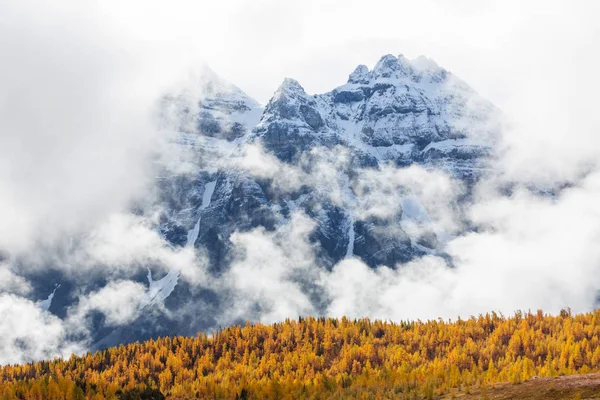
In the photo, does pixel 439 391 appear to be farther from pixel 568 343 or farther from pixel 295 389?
pixel 568 343

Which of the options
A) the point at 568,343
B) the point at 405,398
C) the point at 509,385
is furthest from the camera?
the point at 568,343

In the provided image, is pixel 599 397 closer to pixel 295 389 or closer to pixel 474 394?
pixel 474 394

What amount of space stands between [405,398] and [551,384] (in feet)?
80.3

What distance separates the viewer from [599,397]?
87.1 meters

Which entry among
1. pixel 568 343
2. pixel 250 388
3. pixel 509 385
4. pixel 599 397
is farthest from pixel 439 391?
pixel 568 343

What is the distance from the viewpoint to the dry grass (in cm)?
8975

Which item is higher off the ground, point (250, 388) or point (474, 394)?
point (250, 388)

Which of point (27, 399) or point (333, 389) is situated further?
point (333, 389)

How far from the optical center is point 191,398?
150625mm

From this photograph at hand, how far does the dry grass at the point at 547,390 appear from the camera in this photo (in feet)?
294

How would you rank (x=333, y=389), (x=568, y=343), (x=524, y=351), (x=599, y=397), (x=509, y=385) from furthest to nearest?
(x=524, y=351) → (x=568, y=343) → (x=333, y=389) → (x=509, y=385) → (x=599, y=397)

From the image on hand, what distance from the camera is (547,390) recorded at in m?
93.6

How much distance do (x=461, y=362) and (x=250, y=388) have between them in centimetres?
6131

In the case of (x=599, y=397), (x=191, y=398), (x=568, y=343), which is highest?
(x=568, y=343)
